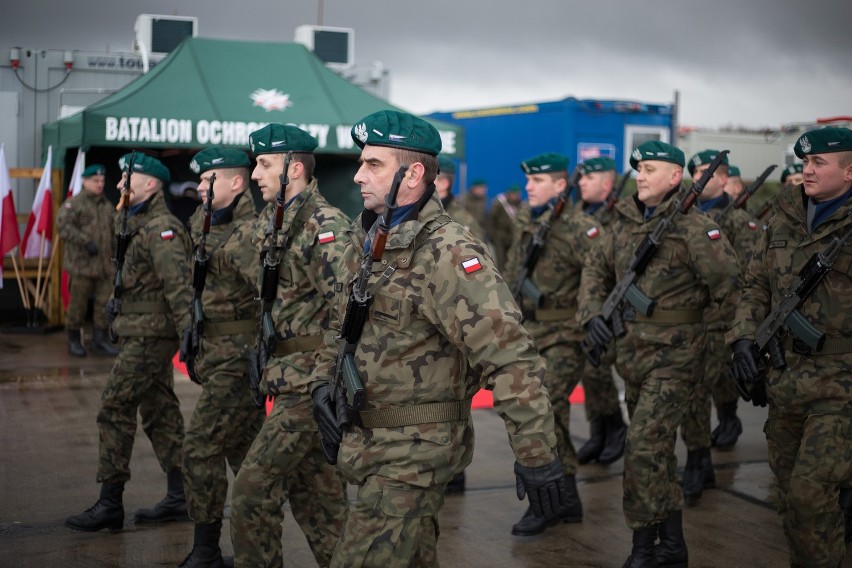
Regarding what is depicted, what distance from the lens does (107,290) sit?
1170cm

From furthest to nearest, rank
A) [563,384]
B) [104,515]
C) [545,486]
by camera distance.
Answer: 1. [563,384]
2. [104,515]
3. [545,486]

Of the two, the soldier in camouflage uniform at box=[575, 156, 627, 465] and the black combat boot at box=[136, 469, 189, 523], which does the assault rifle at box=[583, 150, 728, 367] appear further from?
the black combat boot at box=[136, 469, 189, 523]

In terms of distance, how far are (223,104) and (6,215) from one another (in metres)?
2.97

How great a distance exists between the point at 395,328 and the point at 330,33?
12.8 metres

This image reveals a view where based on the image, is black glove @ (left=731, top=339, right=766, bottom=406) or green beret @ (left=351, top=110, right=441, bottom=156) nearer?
green beret @ (left=351, top=110, right=441, bottom=156)

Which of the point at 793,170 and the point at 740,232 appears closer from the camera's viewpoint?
the point at 740,232

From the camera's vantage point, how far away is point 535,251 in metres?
6.73

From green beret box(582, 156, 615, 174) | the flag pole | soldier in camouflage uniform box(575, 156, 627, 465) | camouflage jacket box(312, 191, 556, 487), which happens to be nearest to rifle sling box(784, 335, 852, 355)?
camouflage jacket box(312, 191, 556, 487)

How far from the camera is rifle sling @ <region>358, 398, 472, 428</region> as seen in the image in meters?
3.40

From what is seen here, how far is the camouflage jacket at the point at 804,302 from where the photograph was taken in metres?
4.49

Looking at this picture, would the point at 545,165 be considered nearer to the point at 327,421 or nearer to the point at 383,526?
the point at 327,421

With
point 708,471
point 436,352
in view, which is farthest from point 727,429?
point 436,352

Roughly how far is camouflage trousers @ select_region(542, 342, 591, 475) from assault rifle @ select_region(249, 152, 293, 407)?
83.6 inches

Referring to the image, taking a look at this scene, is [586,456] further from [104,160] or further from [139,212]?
[104,160]
